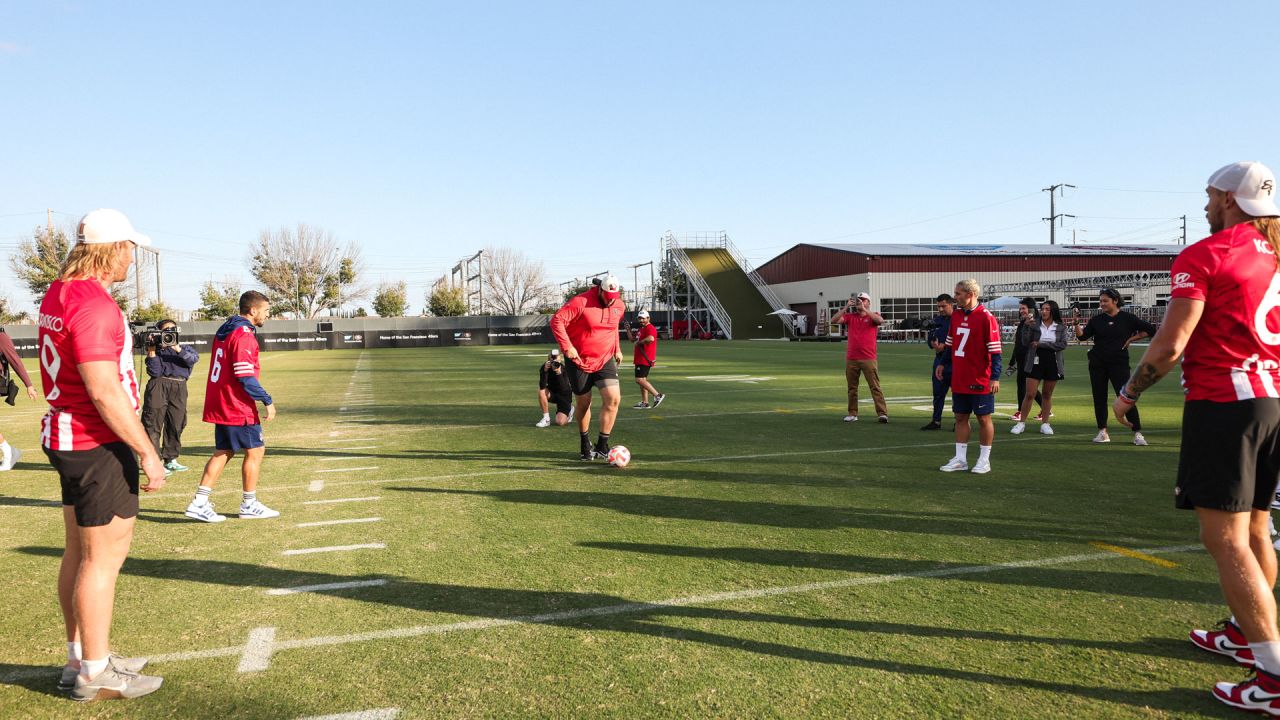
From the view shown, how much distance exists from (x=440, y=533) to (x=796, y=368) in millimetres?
19244

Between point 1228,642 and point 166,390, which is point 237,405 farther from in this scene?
point 1228,642

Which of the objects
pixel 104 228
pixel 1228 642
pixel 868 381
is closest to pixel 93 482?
pixel 104 228

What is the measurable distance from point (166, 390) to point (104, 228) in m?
5.73

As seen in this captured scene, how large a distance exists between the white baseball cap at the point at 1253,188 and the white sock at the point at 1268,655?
1.64 meters

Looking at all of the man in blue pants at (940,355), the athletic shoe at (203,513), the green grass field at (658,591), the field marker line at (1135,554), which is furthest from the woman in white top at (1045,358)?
the athletic shoe at (203,513)

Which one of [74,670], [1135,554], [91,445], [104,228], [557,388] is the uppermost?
[104,228]

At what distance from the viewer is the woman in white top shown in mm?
10211

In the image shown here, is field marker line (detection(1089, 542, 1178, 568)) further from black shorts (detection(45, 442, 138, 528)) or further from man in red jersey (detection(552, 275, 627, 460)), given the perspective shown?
black shorts (detection(45, 442, 138, 528))

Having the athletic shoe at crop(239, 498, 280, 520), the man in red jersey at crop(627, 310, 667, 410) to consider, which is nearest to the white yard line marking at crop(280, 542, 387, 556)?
the athletic shoe at crop(239, 498, 280, 520)

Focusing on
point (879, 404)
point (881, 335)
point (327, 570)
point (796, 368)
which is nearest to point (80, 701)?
point (327, 570)

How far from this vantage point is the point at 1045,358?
1030 centimetres

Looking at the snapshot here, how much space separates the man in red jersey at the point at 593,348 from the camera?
27.5 feet

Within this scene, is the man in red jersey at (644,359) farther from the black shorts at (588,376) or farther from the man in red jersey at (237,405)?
the man in red jersey at (237,405)

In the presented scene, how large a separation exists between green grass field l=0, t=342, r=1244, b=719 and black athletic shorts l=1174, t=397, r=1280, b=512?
0.83m
